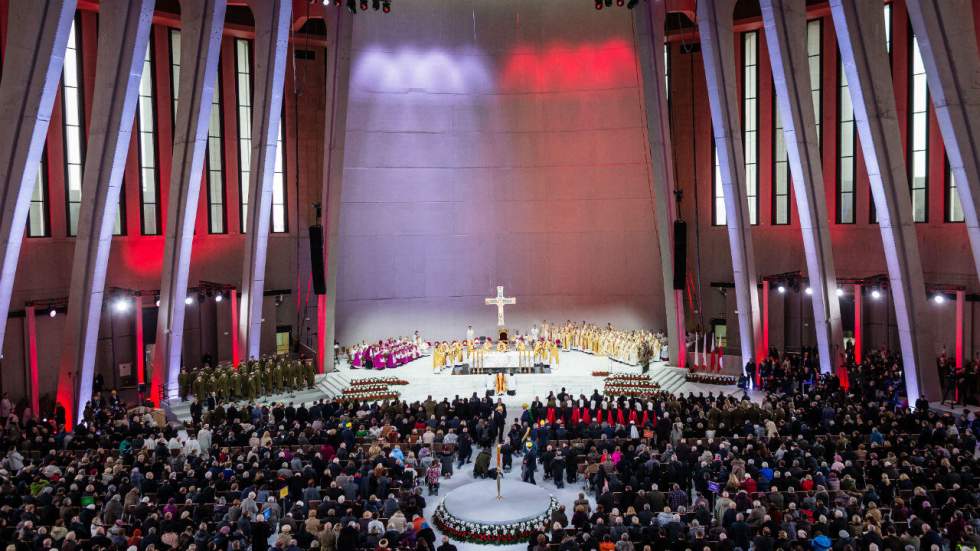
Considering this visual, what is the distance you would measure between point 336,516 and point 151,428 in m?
7.85

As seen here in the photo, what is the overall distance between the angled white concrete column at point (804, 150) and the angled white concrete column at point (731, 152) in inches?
73.9

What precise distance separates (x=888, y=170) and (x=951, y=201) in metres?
6.73

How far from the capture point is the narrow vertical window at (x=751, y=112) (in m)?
34.5

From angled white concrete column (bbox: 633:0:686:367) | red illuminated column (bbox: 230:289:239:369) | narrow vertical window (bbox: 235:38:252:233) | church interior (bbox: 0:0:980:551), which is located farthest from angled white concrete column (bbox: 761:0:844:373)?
narrow vertical window (bbox: 235:38:252:233)

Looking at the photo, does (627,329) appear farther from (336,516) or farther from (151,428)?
(336,516)

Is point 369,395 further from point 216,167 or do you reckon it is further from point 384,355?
point 216,167

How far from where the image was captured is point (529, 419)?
1986cm

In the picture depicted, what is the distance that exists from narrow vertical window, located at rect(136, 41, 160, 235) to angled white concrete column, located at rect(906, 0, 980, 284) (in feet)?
83.9

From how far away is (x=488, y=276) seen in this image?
36344mm

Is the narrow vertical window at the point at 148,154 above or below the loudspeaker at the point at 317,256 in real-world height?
above

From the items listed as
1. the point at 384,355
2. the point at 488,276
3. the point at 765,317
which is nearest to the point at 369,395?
the point at 384,355

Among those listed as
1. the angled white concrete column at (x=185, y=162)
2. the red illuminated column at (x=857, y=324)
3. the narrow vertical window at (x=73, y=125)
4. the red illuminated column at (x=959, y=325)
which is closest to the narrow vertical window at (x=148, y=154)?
the narrow vertical window at (x=73, y=125)

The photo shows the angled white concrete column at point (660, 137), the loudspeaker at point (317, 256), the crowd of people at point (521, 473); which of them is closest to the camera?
the crowd of people at point (521, 473)

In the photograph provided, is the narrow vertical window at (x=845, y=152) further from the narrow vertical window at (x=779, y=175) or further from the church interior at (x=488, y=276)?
the narrow vertical window at (x=779, y=175)
